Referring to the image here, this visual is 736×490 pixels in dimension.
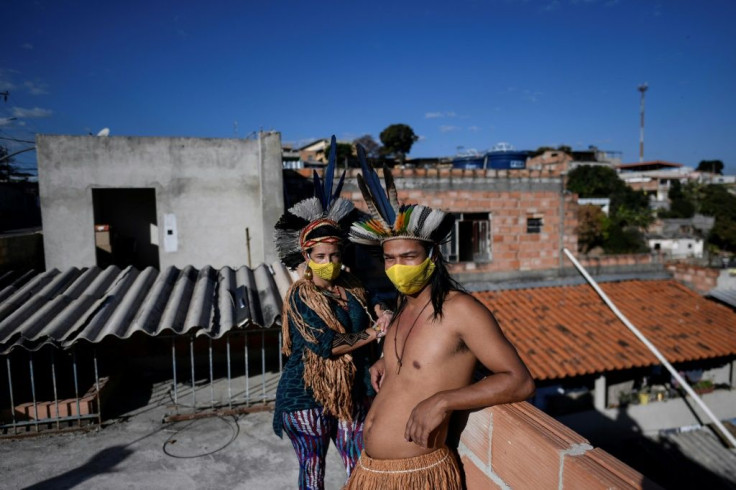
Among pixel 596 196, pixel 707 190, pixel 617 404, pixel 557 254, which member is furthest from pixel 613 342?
pixel 707 190

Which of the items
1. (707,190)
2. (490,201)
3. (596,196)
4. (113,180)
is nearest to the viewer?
(113,180)

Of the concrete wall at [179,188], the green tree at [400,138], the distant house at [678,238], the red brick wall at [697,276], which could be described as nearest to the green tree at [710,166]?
the distant house at [678,238]

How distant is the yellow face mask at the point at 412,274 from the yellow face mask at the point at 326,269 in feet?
2.80

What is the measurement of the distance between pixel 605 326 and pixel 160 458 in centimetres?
905

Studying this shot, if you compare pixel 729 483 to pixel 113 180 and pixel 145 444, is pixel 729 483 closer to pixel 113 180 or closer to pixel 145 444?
pixel 145 444

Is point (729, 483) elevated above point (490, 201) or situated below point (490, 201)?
below

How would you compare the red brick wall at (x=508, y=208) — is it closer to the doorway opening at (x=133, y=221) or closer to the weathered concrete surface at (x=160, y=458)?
the doorway opening at (x=133, y=221)

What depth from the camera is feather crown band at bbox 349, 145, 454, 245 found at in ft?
6.36

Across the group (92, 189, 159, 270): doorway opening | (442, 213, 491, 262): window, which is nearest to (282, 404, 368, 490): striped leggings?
(442, 213, 491, 262): window

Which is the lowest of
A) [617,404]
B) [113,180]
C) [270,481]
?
[617,404]

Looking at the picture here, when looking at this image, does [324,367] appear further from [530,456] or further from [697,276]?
[697,276]

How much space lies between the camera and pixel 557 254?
1138 cm

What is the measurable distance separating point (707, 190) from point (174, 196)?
159 feet

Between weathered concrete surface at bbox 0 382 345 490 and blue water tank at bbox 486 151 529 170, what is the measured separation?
34.7ft
